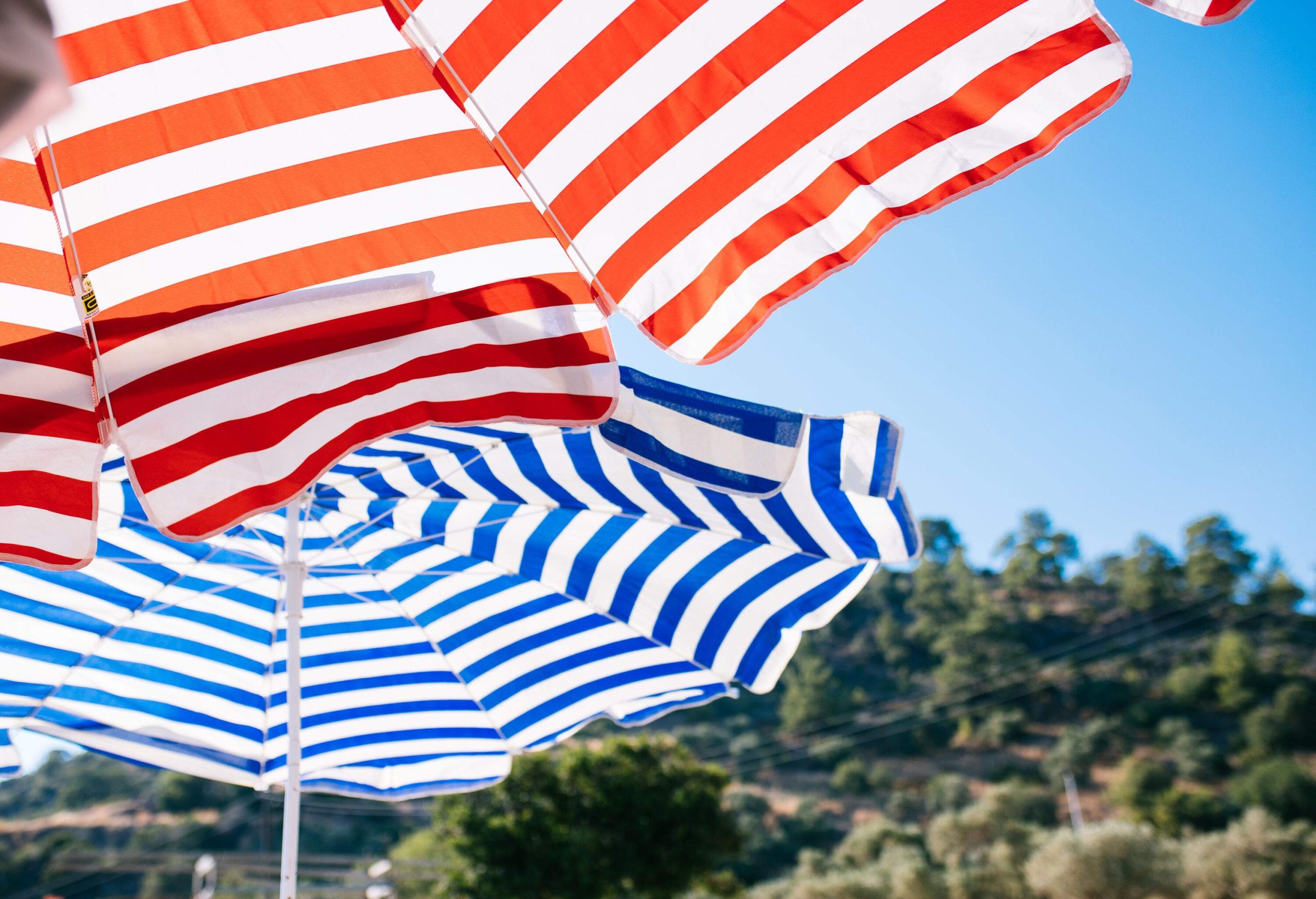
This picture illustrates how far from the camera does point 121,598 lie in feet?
10.3

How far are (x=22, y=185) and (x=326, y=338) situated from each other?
58cm

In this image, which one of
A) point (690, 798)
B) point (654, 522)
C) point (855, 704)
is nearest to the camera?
point (654, 522)

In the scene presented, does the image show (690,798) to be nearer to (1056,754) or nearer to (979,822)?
(979,822)

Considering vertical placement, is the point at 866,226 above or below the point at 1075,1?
below

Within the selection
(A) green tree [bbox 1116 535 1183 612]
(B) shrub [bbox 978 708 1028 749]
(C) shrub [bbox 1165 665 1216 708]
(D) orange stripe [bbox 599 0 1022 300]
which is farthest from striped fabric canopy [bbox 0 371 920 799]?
(A) green tree [bbox 1116 535 1183 612]

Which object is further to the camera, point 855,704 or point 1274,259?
point 1274,259

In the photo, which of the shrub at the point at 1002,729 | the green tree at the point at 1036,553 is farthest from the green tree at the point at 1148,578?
the shrub at the point at 1002,729

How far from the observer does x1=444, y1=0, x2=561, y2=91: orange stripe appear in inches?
51.4

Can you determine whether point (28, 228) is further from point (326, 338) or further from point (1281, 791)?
point (1281, 791)

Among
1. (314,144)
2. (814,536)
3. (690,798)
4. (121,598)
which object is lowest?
(690,798)

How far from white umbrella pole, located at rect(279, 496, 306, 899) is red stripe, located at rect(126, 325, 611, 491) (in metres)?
1.17

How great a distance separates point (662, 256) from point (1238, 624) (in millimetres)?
51008

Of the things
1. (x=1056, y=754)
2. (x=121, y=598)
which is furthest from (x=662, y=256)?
(x=1056, y=754)

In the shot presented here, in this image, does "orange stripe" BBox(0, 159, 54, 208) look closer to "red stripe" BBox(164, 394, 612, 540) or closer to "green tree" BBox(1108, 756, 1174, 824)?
"red stripe" BBox(164, 394, 612, 540)
